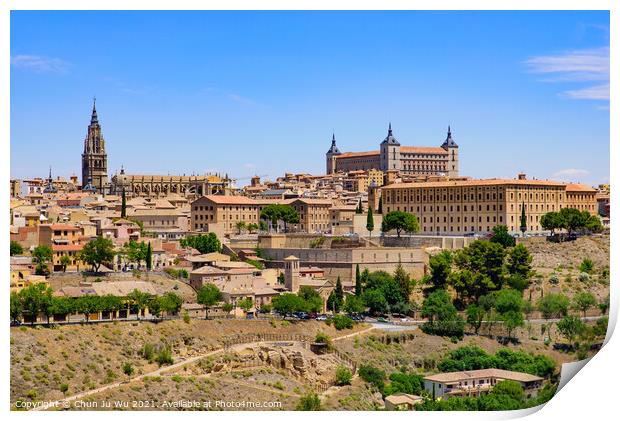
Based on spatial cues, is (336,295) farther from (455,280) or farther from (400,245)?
(400,245)

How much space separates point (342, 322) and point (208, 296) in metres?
3.19

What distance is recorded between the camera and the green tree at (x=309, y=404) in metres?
20.4

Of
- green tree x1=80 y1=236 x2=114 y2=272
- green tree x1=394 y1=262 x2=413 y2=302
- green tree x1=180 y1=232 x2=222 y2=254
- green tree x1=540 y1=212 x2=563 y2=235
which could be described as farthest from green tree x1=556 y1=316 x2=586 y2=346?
green tree x1=180 y1=232 x2=222 y2=254

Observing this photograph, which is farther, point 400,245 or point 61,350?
point 400,245

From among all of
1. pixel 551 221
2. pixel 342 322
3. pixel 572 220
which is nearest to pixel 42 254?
pixel 342 322

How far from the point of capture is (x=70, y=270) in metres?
29.2

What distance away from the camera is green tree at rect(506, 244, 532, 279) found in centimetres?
3198

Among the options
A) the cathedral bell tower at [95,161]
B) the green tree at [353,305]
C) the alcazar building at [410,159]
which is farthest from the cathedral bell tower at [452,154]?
the green tree at [353,305]

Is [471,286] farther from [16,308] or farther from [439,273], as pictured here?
[16,308]

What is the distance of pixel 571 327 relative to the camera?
2628cm

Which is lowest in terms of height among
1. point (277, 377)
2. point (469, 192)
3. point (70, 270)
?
point (277, 377)

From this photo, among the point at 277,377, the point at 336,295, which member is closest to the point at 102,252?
the point at 336,295

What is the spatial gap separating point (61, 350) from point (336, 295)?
357 inches

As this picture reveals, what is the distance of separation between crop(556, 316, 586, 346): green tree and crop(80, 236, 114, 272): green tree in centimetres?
1133
